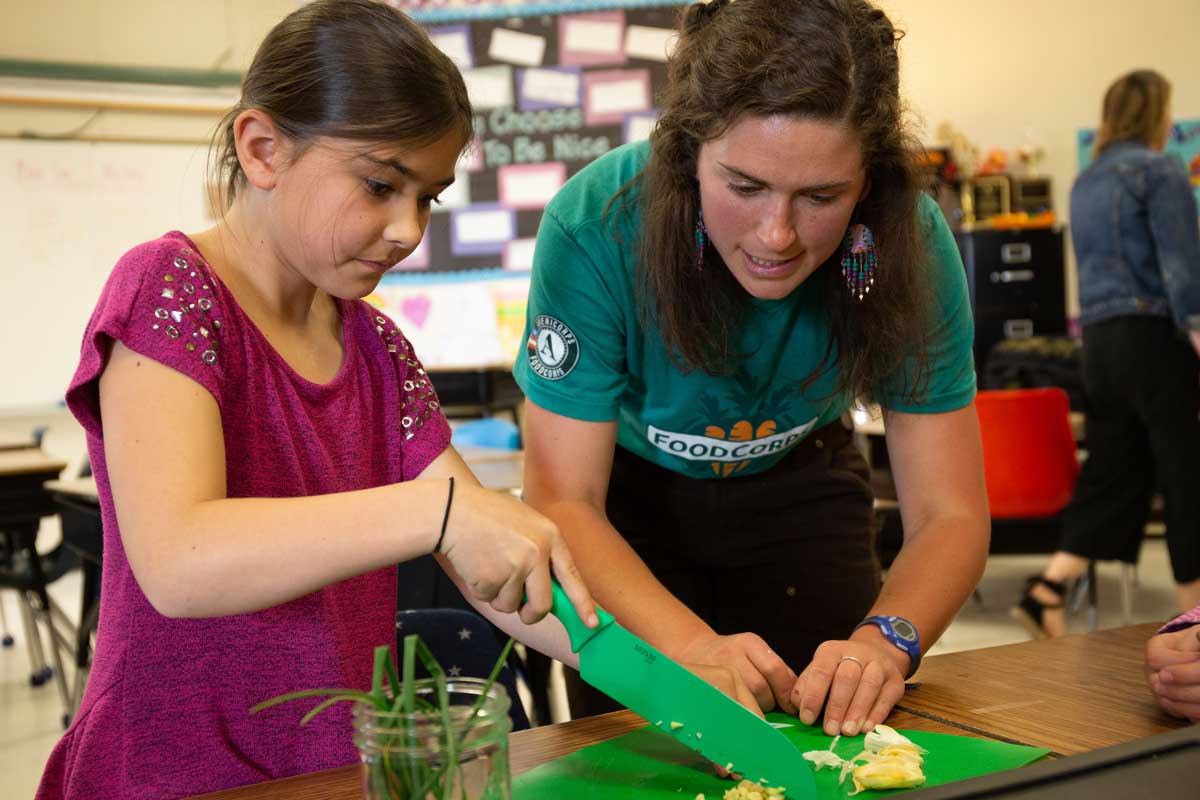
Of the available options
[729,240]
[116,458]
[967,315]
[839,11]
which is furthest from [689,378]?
[116,458]

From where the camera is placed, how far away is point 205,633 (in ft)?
3.38

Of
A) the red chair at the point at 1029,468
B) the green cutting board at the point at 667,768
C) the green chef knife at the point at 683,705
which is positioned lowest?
the red chair at the point at 1029,468

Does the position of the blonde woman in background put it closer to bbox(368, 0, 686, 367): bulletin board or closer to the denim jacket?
the denim jacket

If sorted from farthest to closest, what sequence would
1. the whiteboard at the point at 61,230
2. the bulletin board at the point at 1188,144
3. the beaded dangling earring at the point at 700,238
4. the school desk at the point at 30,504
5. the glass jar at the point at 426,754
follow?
the bulletin board at the point at 1188,144 < the whiteboard at the point at 61,230 < the school desk at the point at 30,504 < the beaded dangling earring at the point at 700,238 < the glass jar at the point at 426,754

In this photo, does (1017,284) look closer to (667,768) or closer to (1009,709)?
(1009,709)

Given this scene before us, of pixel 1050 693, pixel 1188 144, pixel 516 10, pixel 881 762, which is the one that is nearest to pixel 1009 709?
pixel 1050 693

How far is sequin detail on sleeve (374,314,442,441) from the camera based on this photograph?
122cm

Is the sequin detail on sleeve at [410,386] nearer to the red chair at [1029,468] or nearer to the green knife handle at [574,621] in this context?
the green knife handle at [574,621]

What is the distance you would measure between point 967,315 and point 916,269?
138 mm

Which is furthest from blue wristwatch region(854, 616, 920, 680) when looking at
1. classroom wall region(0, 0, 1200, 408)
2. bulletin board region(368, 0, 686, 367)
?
classroom wall region(0, 0, 1200, 408)

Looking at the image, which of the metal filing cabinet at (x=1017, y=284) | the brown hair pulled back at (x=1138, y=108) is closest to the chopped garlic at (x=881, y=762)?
the brown hair pulled back at (x=1138, y=108)

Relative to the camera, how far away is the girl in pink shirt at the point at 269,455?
852mm

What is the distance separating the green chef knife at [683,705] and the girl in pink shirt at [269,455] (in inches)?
1.3

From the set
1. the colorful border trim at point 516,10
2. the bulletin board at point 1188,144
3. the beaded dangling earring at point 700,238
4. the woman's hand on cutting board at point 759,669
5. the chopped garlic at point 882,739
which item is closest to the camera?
the chopped garlic at point 882,739
